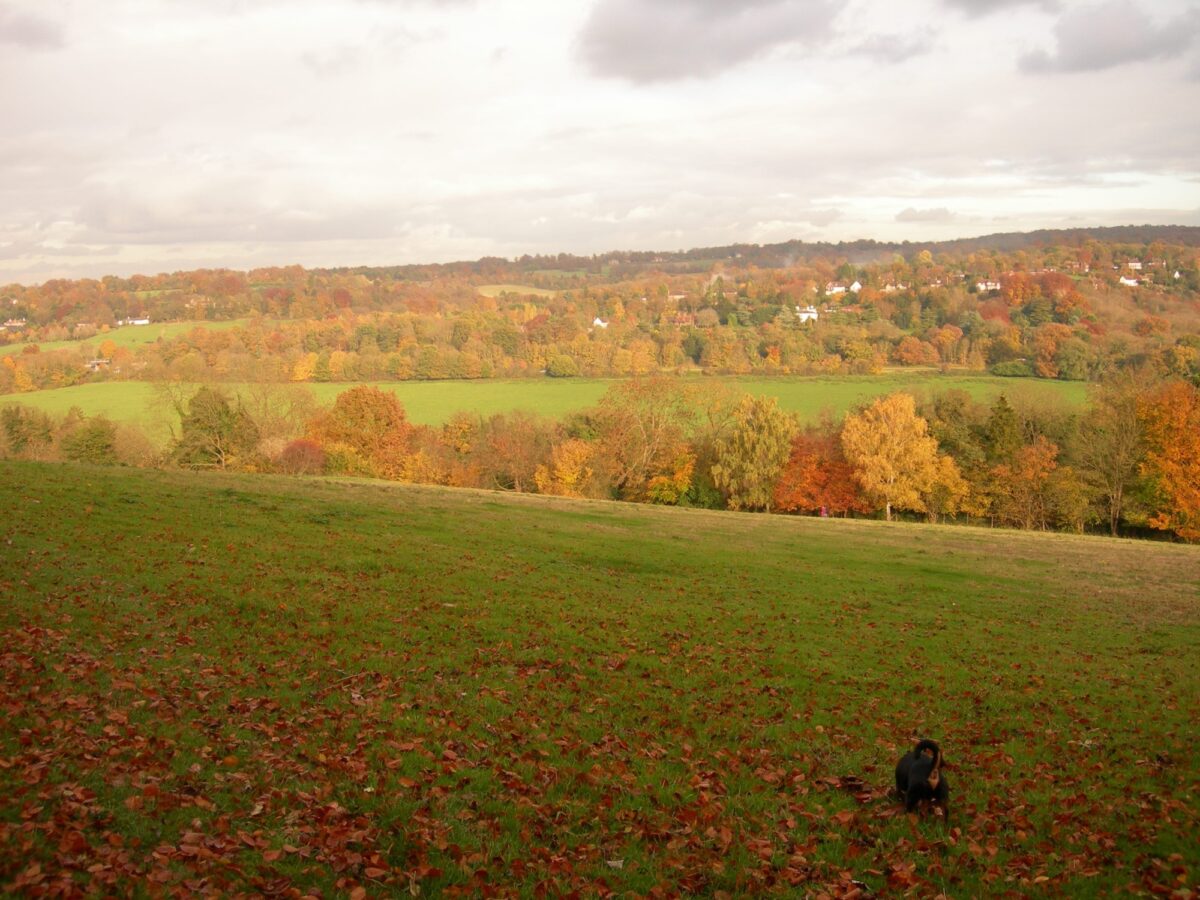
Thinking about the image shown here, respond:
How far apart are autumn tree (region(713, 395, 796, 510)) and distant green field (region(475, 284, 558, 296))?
112840 mm

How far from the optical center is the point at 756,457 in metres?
73.7

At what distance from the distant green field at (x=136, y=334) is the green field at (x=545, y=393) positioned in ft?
48.4

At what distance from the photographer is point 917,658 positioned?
714 inches

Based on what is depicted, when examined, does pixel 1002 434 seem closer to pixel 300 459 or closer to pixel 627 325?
pixel 300 459

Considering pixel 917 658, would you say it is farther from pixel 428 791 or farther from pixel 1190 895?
pixel 428 791

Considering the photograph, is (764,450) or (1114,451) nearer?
(1114,451)

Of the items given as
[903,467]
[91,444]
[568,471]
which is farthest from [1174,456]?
[91,444]

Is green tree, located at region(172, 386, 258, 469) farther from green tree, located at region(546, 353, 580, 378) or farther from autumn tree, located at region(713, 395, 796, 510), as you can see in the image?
green tree, located at region(546, 353, 580, 378)

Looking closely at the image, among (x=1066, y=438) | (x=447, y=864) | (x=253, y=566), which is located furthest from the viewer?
→ (x=1066, y=438)

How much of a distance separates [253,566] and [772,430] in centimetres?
6003

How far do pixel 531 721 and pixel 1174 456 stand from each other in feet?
223

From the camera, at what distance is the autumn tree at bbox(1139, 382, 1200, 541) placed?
61.5 metres

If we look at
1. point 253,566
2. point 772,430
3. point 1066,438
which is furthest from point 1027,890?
point 1066,438

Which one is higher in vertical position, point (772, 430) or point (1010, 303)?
point (1010, 303)
